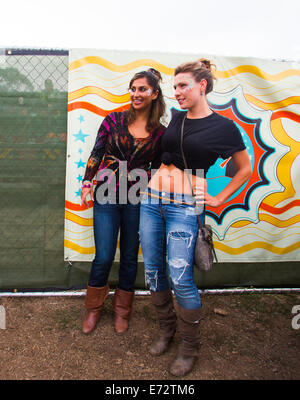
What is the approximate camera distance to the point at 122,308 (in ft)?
8.76

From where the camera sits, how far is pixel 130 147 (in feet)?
7.57

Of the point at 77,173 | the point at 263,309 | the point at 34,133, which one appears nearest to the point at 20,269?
the point at 77,173

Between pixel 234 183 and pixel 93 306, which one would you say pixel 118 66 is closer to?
pixel 234 183

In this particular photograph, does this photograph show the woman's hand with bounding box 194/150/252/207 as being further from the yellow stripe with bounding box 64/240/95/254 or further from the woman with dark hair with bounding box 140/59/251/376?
the yellow stripe with bounding box 64/240/95/254

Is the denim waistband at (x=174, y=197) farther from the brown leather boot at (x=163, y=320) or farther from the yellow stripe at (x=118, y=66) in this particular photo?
the yellow stripe at (x=118, y=66)

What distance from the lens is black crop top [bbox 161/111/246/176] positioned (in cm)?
192

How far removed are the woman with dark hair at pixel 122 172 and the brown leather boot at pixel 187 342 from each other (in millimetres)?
655

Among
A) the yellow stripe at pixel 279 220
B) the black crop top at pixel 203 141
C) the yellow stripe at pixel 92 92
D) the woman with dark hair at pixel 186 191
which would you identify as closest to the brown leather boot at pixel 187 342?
the woman with dark hair at pixel 186 191

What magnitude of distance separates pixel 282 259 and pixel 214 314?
0.99m

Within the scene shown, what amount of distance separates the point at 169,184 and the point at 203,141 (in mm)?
371

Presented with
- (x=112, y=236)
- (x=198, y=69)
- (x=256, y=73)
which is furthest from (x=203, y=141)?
(x=256, y=73)

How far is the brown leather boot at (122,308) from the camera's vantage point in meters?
2.62
